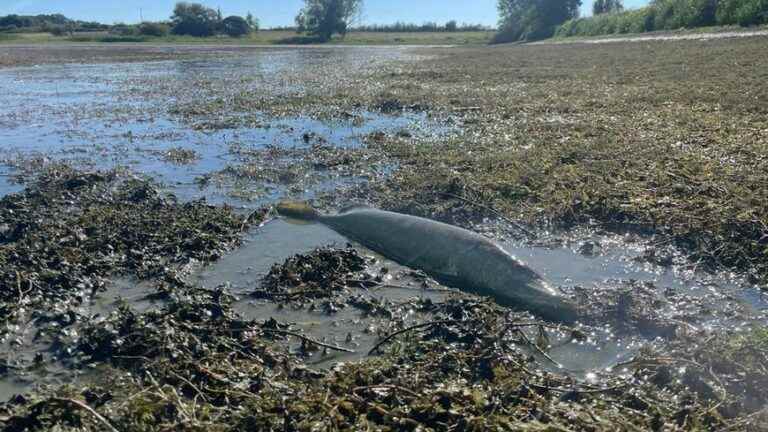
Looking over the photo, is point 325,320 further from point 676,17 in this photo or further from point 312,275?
point 676,17

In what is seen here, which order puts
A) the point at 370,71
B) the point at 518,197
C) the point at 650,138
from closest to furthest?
the point at 518,197 < the point at 650,138 < the point at 370,71

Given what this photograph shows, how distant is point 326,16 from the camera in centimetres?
8775

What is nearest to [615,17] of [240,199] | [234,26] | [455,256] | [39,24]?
[240,199]

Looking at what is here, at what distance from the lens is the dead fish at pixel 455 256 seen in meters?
5.91

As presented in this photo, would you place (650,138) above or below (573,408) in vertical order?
above

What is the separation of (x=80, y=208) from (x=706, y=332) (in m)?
7.69

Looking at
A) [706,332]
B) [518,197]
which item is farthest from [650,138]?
[706,332]

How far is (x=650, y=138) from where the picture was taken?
1165cm

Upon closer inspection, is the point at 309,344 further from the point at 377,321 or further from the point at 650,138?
the point at 650,138

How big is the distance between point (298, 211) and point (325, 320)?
2881 mm

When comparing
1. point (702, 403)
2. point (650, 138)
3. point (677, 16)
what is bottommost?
point (702, 403)

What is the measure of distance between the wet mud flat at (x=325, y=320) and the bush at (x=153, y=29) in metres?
84.1

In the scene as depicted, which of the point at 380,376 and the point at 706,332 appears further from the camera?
the point at 706,332

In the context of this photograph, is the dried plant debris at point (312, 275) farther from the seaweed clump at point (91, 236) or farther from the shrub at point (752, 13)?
the shrub at point (752, 13)
